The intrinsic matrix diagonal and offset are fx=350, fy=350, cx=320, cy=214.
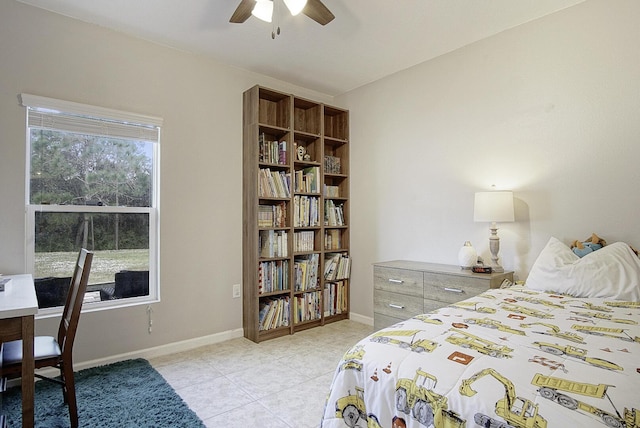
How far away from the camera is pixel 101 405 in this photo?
2.05 meters

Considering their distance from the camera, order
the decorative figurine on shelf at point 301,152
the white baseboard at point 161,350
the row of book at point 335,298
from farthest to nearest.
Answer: the row of book at point 335,298 < the decorative figurine on shelf at point 301,152 < the white baseboard at point 161,350

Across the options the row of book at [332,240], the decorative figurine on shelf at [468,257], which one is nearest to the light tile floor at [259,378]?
the row of book at [332,240]

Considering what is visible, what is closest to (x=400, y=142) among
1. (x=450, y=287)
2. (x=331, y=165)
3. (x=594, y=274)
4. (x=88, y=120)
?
(x=331, y=165)

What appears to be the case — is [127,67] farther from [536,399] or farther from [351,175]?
[536,399]

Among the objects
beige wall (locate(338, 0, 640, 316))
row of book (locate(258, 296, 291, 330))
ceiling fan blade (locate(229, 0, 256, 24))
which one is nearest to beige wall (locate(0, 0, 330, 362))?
row of book (locate(258, 296, 291, 330))

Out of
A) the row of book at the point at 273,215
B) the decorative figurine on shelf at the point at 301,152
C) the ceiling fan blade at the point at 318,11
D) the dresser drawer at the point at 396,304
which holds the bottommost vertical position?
the dresser drawer at the point at 396,304

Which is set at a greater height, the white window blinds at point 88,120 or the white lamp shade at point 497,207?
the white window blinds at point 88,120

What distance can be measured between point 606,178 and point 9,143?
3919mm

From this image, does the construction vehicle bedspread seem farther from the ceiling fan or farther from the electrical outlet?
the electrical outlet

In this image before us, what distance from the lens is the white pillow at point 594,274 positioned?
1.93m

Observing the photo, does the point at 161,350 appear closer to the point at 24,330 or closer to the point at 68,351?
the point at 68,351

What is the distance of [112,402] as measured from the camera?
209 cm

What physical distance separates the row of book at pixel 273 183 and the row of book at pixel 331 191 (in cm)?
57

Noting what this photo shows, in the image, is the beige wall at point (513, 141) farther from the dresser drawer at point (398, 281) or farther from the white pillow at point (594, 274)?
the dresser drawer at point (398, 281)
